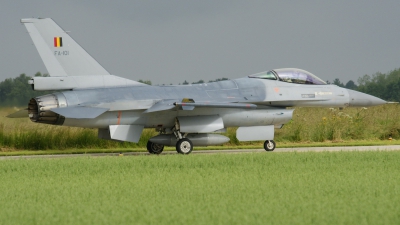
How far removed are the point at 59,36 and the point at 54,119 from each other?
8.81ft

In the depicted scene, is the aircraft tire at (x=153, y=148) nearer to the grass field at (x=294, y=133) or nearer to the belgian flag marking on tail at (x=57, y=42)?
the grass field at (x=294, y=133)

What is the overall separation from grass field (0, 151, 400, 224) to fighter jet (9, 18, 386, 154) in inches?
118

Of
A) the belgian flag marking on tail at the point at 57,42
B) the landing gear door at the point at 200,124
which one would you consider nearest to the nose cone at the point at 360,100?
the landing gear door at the point at 200,124

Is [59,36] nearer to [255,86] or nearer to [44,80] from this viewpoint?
[44,80]

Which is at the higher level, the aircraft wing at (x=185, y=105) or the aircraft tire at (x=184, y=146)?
the aircraft wing at (x=185, y=105)

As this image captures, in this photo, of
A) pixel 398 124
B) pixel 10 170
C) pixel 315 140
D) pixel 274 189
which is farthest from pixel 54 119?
pixel 398 124

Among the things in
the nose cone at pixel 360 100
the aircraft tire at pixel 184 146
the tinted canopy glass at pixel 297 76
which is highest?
the tinted canopy glass at pixel 297 76

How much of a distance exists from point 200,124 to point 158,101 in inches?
59.1

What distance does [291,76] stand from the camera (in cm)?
2109

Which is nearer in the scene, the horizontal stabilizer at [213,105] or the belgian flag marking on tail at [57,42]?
the horizontal stabilizer at [213,105]

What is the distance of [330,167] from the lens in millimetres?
13320

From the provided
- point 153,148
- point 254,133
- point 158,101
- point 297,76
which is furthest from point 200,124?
point 297,76

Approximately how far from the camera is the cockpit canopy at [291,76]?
68.9 ft

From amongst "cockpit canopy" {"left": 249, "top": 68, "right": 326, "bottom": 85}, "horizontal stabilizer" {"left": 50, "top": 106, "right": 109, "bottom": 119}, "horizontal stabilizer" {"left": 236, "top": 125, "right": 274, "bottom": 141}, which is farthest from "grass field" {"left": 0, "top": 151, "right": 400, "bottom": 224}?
"cockpit canopy" {"left": 249, "top": 68, "right": 326, "bottom": 85}
